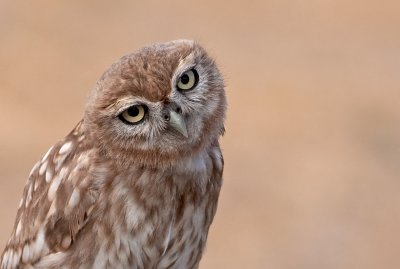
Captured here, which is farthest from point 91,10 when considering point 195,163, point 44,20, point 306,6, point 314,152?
point 195,163

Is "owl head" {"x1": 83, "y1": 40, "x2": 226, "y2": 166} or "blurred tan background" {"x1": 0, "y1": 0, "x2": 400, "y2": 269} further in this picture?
"blurred tan background" {"x1": 0, "y1": 0, "x2": 400, "y2": 269}

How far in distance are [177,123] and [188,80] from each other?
0.18 meters

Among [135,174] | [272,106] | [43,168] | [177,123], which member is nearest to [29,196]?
[43,168]

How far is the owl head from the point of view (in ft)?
14.2

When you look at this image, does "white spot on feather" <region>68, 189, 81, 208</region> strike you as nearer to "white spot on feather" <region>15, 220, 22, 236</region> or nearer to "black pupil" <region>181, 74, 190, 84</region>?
"white spot on feather" <region>15, 220, 22, 236</region>

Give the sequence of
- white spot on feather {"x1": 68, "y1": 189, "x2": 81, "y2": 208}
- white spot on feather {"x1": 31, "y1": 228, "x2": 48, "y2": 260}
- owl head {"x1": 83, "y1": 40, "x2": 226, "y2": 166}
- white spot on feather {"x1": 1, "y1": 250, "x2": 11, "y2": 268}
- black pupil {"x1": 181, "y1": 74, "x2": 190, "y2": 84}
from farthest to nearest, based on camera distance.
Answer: white spot on feather {"x1": 1, "y1": 250, "x2": 11, "y2": 268}
white spot on feather {"x1": 31, "y1": 228, "x2": 48, "y2": 260}
white spot on feather {"x1": 68, "y1": 189, "x2": 81, "y2": 208}
black pupil {"x1": 181, "y1": 74, "x2": 190, "y2": 84}
owl head {"x1": 83, "y1": 40, "x2": 226, "y2": 166}

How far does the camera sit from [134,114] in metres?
4.40

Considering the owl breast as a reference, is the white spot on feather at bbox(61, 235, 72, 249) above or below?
below

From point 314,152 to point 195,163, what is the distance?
873 centimetres

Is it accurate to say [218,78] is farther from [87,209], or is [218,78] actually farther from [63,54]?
[63,54]

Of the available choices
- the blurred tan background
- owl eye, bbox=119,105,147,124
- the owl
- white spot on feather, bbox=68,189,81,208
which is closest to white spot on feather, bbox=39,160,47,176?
the owl

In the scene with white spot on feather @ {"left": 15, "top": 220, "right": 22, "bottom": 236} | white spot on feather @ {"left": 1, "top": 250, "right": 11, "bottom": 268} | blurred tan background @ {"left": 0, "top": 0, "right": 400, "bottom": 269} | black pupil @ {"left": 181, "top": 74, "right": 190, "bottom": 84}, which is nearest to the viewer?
black pupil @ {"left": 181, "top": 74, "right": 190, "bottom": 84}

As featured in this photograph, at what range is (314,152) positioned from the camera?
13305 mm

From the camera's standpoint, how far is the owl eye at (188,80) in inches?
174
